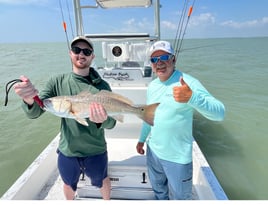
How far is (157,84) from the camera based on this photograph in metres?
2.13

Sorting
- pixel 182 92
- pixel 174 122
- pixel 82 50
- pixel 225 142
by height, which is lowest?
pixel 225 142

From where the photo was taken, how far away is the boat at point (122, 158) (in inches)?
111

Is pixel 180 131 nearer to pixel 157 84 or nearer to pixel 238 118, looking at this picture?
pixel 157 84

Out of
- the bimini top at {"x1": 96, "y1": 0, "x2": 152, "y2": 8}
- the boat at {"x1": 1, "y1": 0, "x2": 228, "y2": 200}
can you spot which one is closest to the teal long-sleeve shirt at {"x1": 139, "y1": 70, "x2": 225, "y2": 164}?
the boat at {"x1": 1, "y1": 0, "x2": 228, "y2": 200}

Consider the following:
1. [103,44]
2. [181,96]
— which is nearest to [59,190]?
[181,96]

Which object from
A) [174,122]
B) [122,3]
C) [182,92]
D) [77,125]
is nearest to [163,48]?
[182,92]

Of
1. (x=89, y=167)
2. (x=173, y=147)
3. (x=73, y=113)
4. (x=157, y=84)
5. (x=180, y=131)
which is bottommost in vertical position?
(x=89, y=167)

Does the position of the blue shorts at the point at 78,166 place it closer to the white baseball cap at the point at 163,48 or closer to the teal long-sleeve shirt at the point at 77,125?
the teal long-sleeve shirt at the point at 77,125

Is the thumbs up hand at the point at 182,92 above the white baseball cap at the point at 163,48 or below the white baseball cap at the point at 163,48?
below

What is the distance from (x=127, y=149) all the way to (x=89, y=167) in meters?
1.75

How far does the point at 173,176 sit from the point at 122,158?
1.76 m

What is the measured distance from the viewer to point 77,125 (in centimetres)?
214

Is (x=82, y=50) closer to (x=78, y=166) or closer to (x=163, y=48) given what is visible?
(x=163, y=48)

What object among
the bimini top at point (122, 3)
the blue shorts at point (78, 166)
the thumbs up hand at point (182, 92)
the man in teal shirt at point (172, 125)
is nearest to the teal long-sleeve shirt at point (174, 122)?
the man in teal shirt at point (172, 125)
